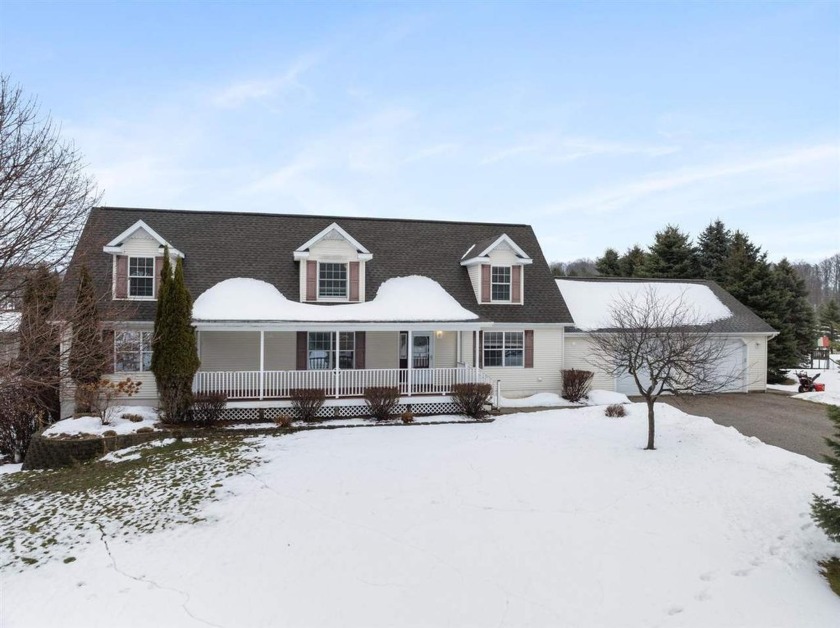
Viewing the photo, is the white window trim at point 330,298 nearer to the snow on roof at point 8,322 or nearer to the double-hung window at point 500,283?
the double-hung window at point 500,283

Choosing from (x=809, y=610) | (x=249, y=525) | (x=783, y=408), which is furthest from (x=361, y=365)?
(x=783, y=408)

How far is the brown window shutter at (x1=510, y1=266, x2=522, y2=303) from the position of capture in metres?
18.9

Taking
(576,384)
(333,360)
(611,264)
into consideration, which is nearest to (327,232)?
(333,360)

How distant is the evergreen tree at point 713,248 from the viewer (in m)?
35.9

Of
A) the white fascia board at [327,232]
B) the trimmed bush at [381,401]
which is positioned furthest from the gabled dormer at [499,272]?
the trimmed bush at [381,401]

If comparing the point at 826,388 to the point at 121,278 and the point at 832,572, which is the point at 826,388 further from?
the point at 121,278

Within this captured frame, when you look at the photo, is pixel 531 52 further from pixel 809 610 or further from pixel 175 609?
pixel 175 609

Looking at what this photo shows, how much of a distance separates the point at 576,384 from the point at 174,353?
13.8 metres

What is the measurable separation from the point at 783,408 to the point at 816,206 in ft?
25.1

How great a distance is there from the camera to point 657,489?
887cm

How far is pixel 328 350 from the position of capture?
17312 millimetres

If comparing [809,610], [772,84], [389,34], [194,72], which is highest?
[389,34]

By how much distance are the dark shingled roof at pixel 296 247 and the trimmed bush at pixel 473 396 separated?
325 cm

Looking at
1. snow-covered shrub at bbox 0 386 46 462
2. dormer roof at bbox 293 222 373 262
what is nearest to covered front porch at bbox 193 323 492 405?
dormer roof at bbox 293 222 373 262
